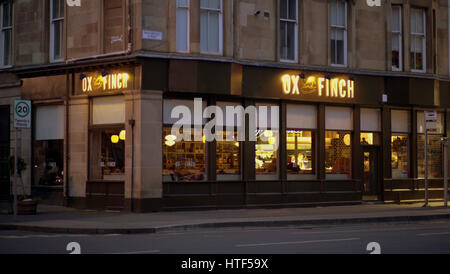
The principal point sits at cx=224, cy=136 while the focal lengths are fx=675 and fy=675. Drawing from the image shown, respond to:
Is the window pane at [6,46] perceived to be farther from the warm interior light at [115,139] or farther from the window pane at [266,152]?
the window pane at [266,152]

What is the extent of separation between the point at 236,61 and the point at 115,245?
1174cm

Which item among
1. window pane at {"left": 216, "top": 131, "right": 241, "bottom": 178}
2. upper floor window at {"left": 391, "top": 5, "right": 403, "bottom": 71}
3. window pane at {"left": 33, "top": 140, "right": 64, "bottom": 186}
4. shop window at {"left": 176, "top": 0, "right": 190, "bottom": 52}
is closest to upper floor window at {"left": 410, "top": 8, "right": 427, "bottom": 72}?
upper floor window at {"left": 391, "top": 5, "right": 403, "bottom": 71}

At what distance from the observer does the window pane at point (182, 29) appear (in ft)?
79.3

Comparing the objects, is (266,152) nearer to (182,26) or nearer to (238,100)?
(238,100)

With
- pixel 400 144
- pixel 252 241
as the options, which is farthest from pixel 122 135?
pixel 400 144

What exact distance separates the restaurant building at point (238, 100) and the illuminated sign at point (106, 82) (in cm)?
7

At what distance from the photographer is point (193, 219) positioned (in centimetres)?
2070

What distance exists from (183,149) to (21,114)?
20.6 feet

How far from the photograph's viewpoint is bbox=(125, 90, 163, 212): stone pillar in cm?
2336

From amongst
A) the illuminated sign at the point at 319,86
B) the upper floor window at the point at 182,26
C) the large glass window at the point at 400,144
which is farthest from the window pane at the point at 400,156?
the upper floor window at the point at 182,26

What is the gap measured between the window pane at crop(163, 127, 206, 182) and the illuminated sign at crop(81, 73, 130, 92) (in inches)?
89.4

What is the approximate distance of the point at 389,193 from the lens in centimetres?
2869

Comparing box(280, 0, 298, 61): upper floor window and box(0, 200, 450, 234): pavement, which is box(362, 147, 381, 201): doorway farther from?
box(280, 0, 298, 61): upper floor window
